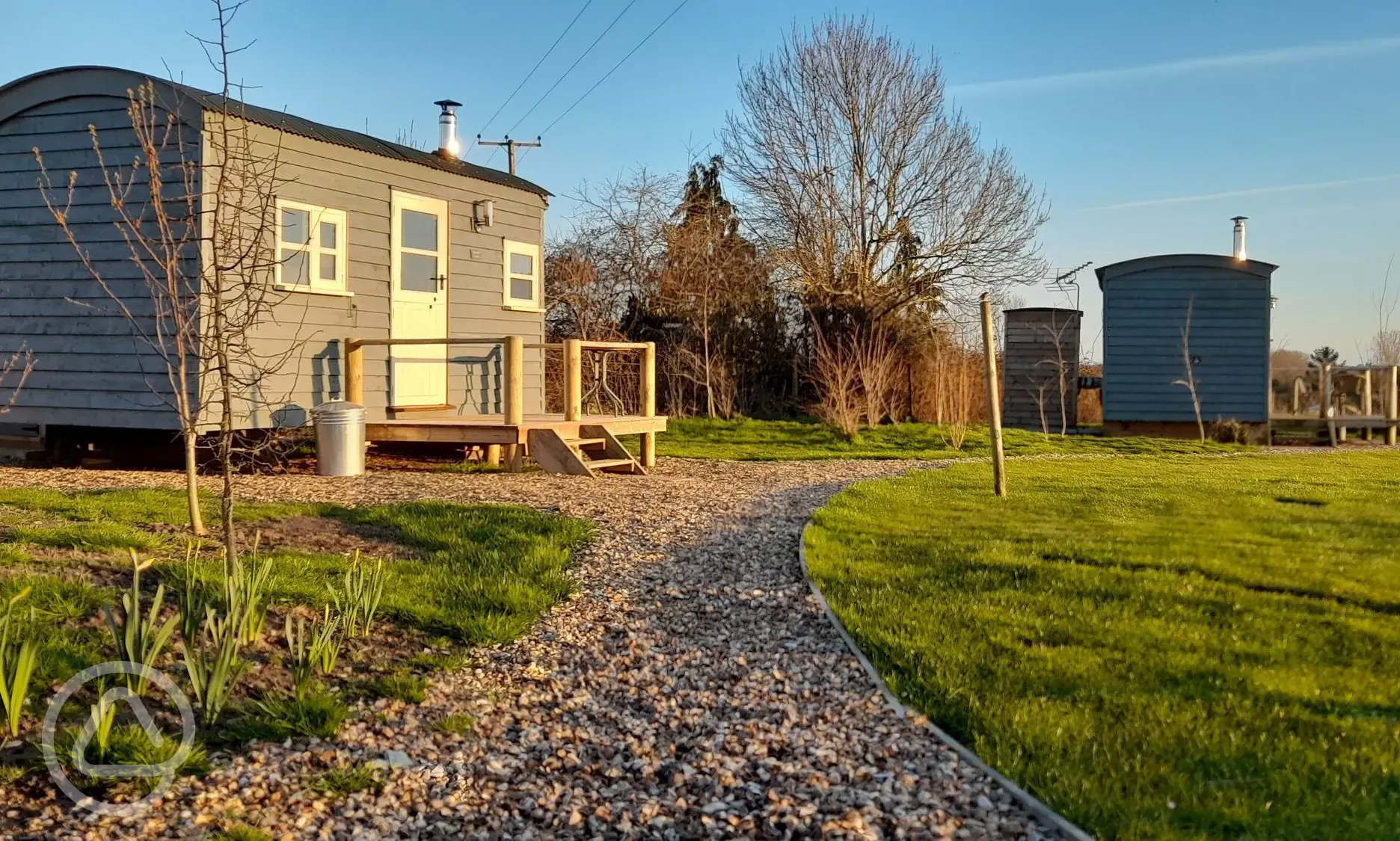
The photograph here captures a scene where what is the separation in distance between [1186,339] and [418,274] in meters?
13.2

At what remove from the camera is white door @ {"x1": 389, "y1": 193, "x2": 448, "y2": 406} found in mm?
10000

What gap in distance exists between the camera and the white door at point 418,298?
1000 cm

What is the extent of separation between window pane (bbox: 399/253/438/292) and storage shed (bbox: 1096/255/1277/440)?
12.2 m

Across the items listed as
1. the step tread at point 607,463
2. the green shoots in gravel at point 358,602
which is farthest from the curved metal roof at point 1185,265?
the green shoots in gravel at point 358,602

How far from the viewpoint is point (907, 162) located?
18547mm

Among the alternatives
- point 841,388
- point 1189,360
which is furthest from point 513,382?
point 1189,360

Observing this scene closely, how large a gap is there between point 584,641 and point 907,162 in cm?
1603

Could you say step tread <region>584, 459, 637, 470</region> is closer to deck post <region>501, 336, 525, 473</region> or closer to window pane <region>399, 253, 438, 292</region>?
deck post <region>501, 336, 525, 473</region>

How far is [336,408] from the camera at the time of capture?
27.8ft

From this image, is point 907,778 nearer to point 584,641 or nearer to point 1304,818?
point 1304,818

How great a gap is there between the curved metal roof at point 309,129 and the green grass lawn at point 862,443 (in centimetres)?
420

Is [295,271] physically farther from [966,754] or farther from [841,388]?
[841,388]

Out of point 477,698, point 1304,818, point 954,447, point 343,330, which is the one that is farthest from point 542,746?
point 954,447

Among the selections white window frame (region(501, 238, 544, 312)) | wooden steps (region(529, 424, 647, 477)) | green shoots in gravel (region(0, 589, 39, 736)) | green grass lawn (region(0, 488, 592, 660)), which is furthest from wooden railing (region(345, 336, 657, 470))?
green shoots in gravel (region(0, 589, 39, 736))
